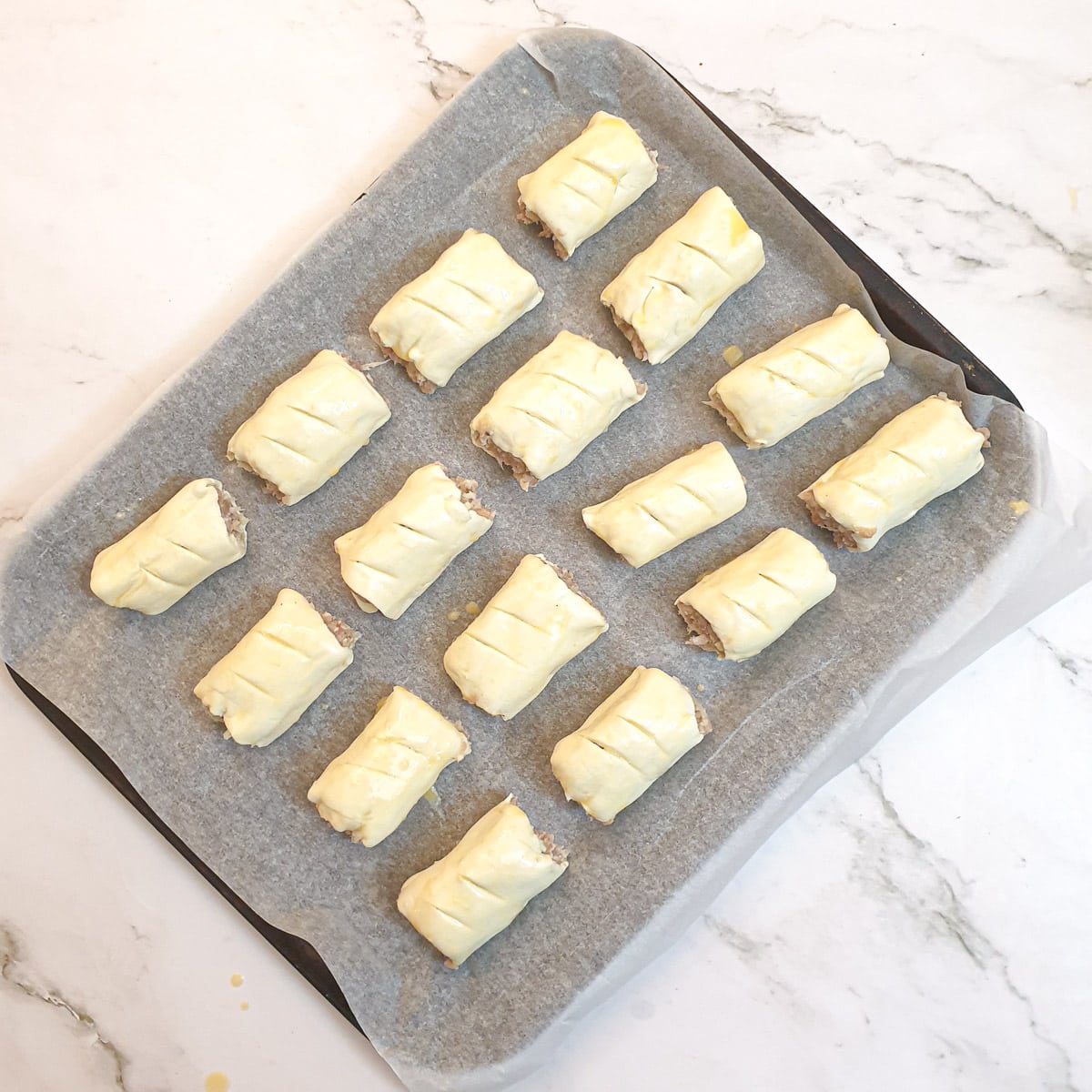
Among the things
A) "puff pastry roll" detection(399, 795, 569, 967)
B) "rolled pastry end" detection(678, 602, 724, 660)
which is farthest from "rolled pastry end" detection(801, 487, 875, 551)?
"puff pastry roll" detection(399, 795, 569, 967)

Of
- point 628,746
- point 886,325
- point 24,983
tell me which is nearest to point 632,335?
point 886,325

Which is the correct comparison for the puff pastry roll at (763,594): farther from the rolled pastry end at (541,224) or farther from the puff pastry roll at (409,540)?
the rolled pastry end at (541,224)

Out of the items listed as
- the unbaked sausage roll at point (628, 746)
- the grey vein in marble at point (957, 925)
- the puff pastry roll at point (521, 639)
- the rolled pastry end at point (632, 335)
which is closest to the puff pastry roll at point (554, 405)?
the rolled pastry end at point (632, 335)

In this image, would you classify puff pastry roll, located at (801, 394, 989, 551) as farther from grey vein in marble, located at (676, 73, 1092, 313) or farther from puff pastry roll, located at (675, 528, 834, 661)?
grey vein in marble, located at (676, 73, 1092, 313)

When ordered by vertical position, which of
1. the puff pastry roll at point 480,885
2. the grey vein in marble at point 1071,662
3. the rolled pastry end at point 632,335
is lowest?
the grey vein in marble at point 1071,662

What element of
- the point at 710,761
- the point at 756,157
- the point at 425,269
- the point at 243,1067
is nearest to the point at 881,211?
the point at 756,157

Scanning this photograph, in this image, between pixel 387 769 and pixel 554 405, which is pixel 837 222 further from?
pixel 387 769

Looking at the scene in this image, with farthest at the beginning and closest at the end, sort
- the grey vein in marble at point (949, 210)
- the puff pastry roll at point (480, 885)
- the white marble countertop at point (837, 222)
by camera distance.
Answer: the grey vein in marble at point (949, 210), the white marble countertop at point (837, 222), the puff pastry roll at point (480, 885)
